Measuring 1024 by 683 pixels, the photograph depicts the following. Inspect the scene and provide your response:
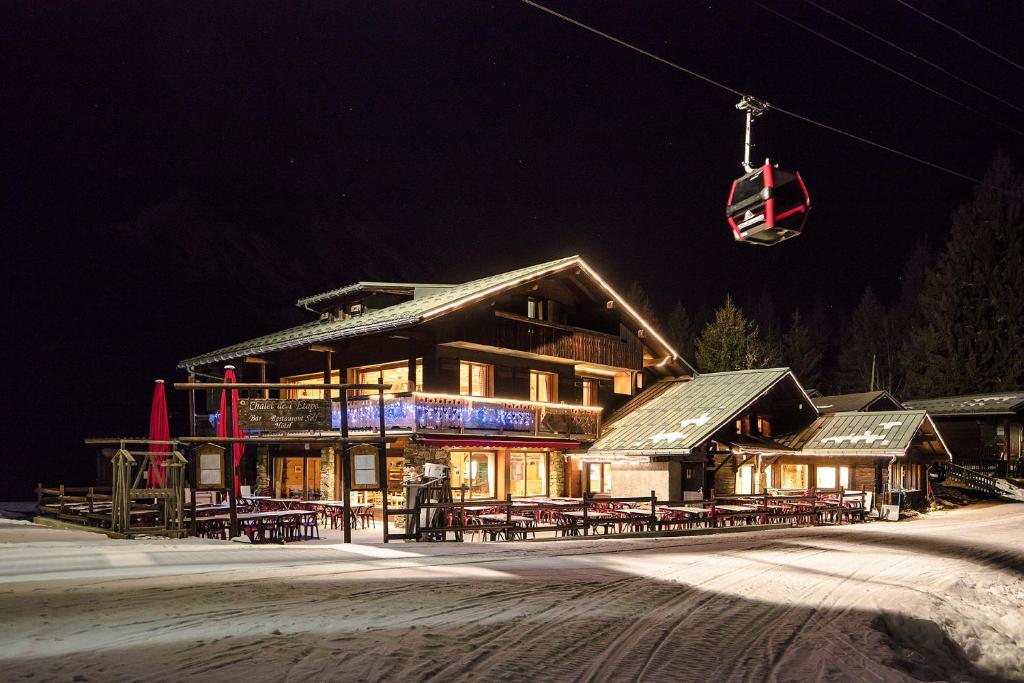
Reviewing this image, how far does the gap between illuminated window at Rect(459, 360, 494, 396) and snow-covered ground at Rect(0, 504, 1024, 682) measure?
453 inches

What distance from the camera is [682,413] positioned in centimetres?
3155

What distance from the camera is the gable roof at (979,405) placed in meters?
44.7

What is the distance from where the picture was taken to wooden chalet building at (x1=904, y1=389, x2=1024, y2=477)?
43812 mm

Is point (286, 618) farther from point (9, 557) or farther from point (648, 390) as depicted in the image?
point (648, 390)

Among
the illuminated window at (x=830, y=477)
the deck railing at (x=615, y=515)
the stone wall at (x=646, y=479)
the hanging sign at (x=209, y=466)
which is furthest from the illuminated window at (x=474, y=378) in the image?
the illuminated window at (x=830, y=477)

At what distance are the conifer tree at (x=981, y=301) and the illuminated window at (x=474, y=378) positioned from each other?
47185 mm

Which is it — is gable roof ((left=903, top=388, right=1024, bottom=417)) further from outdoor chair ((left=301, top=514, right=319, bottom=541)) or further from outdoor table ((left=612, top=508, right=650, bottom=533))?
outdoor chair ((left=301, top=514, right=319, bottom=541))

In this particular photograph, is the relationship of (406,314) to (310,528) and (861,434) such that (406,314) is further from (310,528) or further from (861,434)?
(861,434)

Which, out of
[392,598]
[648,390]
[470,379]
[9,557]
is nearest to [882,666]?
[392,598]

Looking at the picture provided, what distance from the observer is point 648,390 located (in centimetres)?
3612

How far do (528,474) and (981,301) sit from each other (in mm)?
49573

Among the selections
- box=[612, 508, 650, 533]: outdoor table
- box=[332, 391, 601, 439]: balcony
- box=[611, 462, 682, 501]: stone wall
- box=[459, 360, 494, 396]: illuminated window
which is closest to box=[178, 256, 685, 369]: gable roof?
box=[332, 391, 601, 439]: balcony

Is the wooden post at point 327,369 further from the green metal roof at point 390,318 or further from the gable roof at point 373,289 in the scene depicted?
the gable roof at point 373,289

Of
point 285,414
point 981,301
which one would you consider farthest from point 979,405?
point 285,414
